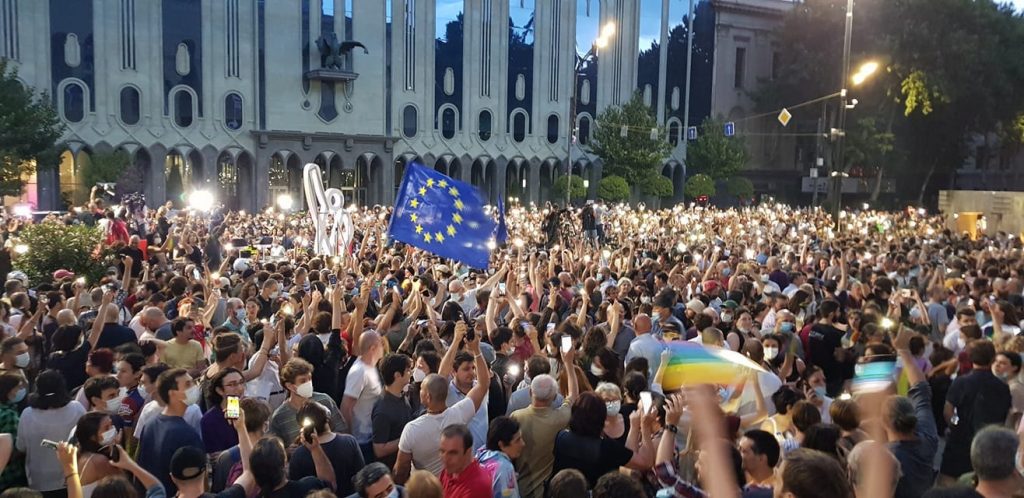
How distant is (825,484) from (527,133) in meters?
46.3

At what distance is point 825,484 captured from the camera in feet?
10.8

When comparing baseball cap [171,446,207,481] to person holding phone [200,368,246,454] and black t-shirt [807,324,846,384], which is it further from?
black t-shirt [807,324,846,384]

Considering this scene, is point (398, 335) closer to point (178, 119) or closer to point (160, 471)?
point (160, 471)

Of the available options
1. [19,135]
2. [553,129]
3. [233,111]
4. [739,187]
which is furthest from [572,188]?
[19,135]

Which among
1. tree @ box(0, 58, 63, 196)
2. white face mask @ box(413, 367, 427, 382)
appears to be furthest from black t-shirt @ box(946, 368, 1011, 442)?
tree @ box(0, 58, 63, 196)

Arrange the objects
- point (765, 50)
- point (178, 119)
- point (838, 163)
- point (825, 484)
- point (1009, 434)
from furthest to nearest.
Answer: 1. point (765, 50)
2. point (178, 119)
3. point (838, 163)
4. point (1009, 434)
5. point (825, 484)

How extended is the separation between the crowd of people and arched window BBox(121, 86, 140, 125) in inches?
1232

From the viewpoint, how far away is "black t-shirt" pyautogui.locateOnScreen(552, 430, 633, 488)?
464cm

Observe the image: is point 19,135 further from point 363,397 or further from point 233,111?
→ point 363,397

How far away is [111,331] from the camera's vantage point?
7.44 metres

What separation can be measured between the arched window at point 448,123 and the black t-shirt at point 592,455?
4287cm

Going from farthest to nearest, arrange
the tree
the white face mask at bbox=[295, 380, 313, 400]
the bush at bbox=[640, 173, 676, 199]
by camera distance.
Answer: the bush at bbox=[640, 173, 676, 199] → the tree → the white face mask at bbox=[295, 380, 313, 400]

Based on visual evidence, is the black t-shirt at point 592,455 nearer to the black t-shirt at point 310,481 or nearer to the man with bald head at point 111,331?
the black t-shirt at point 310,481

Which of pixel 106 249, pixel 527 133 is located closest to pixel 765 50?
pixel 527 133
